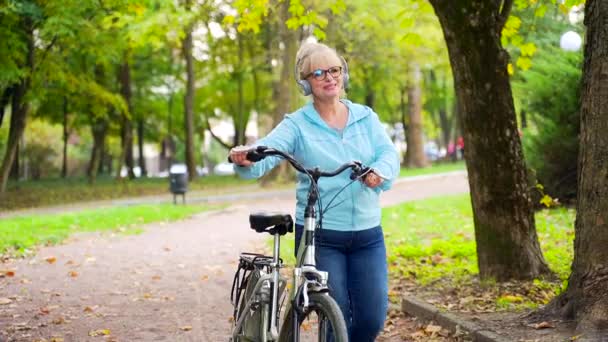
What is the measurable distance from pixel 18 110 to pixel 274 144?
73.8ft

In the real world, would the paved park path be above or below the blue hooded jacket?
below

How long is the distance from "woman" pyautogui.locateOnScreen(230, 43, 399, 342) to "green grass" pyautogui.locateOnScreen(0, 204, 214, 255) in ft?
31.0

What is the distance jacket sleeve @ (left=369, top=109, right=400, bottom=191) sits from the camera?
4090 mm

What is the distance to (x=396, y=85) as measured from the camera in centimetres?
3962

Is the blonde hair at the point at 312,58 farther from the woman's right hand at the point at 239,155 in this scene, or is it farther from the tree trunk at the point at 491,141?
the tree trunk at the point at 491,141

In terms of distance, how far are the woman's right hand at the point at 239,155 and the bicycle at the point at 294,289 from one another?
33mm

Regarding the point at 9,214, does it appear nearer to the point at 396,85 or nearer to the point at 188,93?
the point at 188,93

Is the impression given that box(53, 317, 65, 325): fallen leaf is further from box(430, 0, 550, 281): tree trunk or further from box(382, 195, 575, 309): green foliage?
box(430, 0, 550, 281): tree trunk

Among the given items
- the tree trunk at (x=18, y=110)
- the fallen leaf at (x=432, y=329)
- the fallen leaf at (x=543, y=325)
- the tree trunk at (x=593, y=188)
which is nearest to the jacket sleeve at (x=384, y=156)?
the tree trunk at (x=593, y=188)

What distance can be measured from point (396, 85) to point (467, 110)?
106 ft

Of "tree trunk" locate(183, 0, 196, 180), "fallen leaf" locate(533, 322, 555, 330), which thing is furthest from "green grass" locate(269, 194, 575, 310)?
"tree trunk" locate(183, 0, 196, 180)

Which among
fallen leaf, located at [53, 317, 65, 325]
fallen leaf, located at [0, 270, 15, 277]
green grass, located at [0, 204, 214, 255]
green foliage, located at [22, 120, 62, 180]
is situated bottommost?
fallen leaf, located at [53, 317, 65, 325]

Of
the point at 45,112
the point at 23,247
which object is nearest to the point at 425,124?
the point at 45,112

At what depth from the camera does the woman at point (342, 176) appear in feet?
13.6
